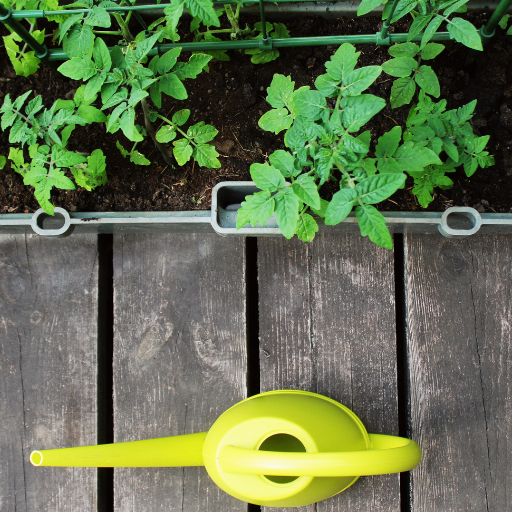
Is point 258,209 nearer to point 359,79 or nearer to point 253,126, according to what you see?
point 359,79

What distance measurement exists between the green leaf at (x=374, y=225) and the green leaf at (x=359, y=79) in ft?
0.64

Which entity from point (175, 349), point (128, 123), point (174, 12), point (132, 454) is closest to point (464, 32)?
point (174, 12)

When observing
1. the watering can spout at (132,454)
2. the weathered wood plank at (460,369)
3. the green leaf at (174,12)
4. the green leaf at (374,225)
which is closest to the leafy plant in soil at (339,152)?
the green leaf at (374,225)

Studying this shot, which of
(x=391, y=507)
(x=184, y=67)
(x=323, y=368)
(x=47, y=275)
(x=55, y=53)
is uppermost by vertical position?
(x=55, y=53)

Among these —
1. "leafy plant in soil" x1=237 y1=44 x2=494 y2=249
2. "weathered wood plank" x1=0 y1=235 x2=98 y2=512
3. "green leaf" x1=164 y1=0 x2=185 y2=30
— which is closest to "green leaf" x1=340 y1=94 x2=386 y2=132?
"leafy plant in soil" x1=237 y1=44 x2=494 y2=249

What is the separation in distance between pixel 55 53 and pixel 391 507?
4.19ft

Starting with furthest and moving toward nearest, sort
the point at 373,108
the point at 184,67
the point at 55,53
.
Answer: the point at 55,53 < the point at 184,67 < the point at 373,108

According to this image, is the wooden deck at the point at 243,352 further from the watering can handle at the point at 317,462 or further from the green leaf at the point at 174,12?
the green leaf at the point at 174,12

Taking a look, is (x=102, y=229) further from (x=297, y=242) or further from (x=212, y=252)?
(x=297, y=242)

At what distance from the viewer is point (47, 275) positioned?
Answer: 1094 millimetres

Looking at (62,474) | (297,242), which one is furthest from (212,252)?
(62,474)

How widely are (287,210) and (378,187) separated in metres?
0.15

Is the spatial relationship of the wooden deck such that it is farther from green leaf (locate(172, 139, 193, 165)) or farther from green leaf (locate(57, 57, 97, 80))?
green leaf (locate(57, 57, 97, 80))

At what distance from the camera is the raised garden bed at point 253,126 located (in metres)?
1.04
